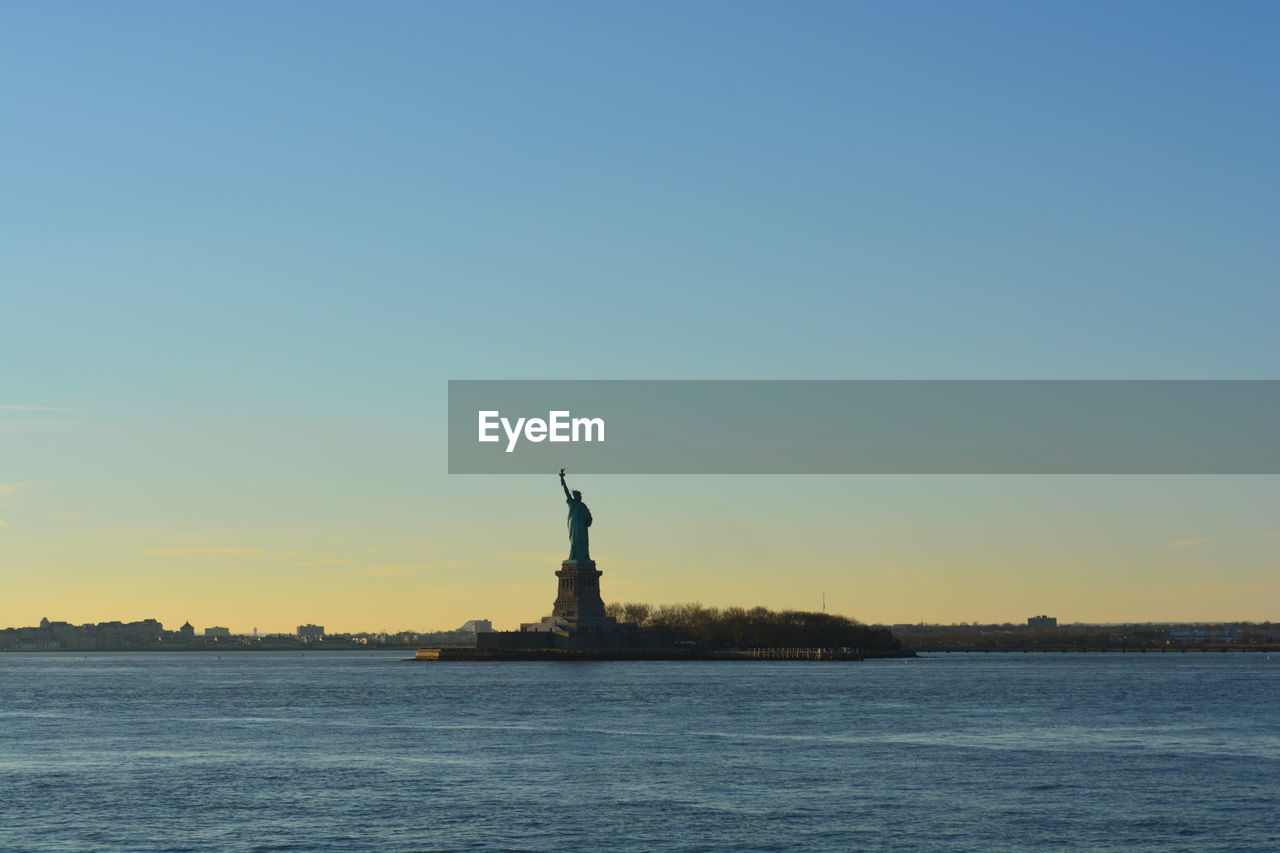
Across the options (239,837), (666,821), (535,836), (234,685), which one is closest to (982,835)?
(666,821)

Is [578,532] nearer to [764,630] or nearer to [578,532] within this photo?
[578,532]

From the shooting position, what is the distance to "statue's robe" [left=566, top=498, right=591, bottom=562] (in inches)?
6280

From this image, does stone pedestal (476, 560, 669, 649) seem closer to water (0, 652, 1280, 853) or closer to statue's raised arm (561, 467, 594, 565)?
statue's raised arm (561, 467, 594, 565)

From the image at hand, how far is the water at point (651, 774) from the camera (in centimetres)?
3738

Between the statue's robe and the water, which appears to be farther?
the statue's robe

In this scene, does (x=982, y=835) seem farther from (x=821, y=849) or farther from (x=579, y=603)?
(x=579, y=603)

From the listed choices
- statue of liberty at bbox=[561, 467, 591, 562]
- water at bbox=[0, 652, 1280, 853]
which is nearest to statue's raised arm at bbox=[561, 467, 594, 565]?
statue of liberty at bbox=[561, 467, 591, 562]

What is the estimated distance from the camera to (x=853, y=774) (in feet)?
159

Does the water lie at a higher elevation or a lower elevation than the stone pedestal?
lower

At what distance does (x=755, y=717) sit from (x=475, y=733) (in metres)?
14.5

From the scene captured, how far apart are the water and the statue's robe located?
67596mm

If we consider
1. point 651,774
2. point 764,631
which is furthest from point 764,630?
point 651,774

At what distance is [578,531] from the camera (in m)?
160

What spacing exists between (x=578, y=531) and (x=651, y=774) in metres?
111
